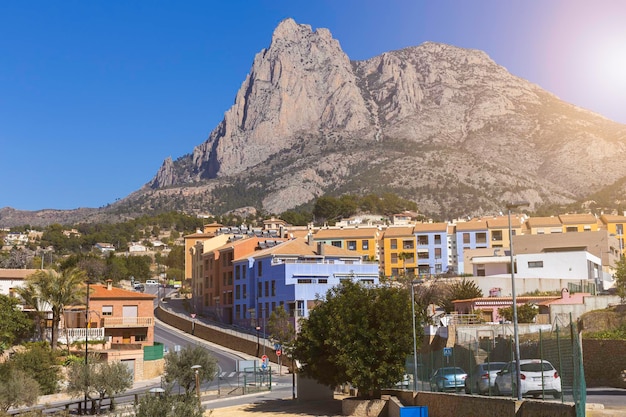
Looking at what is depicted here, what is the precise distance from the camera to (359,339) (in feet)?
139

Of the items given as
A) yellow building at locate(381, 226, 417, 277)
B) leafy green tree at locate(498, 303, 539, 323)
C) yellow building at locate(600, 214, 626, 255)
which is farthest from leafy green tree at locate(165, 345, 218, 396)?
yellow building at locate(600, 214, 626, 255)

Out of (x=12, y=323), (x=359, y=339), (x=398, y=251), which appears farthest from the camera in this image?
(x=398, y=251)

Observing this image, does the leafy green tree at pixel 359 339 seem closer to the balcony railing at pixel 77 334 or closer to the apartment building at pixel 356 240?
the balcony railing at pixel 77 334

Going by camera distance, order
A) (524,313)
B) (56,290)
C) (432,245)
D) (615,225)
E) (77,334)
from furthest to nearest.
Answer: (615,225) < (432,245) < (77,334) < (56,290) < (524,313)

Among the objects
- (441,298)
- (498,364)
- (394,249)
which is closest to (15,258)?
(394,249)

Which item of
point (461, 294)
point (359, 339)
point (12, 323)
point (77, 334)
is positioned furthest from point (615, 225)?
point (12, 323)

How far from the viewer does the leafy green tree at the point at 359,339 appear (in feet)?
136

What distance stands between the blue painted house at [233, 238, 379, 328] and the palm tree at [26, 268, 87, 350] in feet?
63.7

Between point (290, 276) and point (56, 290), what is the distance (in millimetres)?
24867

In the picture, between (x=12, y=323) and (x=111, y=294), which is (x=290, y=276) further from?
(x=12, y=323)

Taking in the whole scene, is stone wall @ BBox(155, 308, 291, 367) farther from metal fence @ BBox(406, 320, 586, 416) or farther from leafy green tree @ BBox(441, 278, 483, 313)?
metal fence @ BBox(406, 320, 586, 416)

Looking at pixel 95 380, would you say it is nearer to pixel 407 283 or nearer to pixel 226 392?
pixel 226 392

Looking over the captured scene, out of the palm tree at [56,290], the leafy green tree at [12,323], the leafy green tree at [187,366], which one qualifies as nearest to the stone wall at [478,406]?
the leafy green tree at [187,366]

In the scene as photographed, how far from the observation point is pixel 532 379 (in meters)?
26.7
